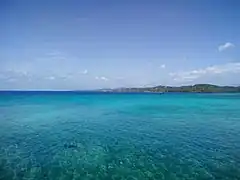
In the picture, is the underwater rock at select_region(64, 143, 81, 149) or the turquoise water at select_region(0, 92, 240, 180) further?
the underwater rock at select_region(64, 143, 81, 149)

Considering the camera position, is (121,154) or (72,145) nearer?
(121,154)

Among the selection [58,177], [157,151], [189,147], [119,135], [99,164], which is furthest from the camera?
[119,135]

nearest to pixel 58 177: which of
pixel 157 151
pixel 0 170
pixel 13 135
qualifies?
pixel 0 170

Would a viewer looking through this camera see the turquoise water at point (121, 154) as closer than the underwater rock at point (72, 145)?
Yes

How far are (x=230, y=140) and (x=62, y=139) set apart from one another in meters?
11.6

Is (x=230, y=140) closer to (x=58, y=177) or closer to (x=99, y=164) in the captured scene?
(x=99, y=164)

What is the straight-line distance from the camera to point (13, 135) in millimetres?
19078

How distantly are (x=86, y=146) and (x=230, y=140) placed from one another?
9.60 m

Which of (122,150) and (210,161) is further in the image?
(122,150)

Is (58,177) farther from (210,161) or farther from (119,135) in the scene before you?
(119,135)

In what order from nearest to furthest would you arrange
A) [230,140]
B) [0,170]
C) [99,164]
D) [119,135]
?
[0,170], [99,164], [230,140], [119,135]

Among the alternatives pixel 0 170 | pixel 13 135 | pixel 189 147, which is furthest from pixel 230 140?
pixel 13 135

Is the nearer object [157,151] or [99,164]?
[99,164]

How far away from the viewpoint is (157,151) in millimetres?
14016
